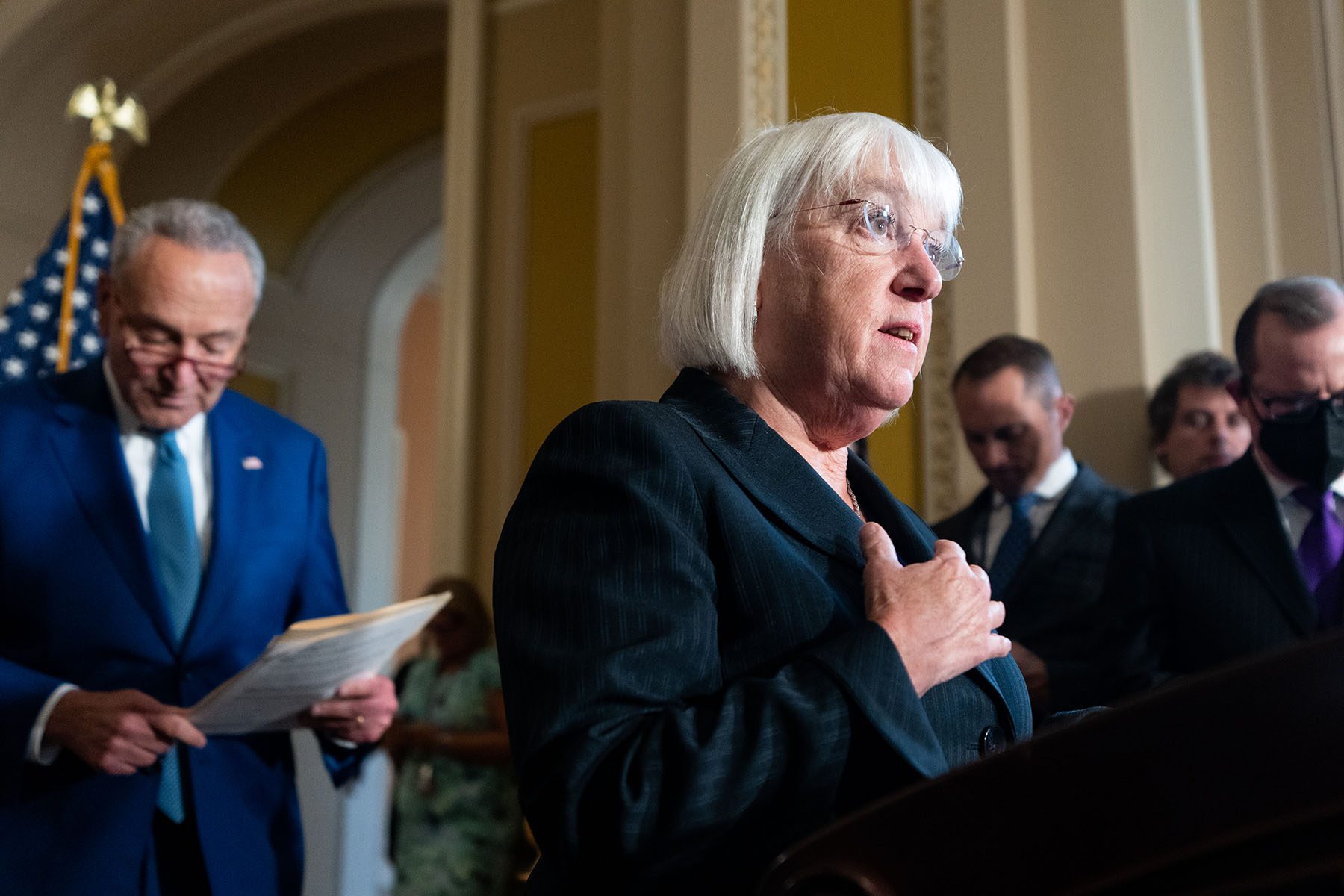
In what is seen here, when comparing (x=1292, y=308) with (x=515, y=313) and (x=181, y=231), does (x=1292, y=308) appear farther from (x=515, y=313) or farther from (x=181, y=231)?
(x=515, y=313)

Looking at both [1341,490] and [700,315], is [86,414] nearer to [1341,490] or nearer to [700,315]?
[700,315]

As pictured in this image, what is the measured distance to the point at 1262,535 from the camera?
2.63m

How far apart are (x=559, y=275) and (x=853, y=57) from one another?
1.98m

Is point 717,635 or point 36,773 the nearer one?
point 717,635

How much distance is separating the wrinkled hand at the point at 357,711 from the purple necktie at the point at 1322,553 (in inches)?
70.6

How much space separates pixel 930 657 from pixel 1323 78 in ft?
11.4

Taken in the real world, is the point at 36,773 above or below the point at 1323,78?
below

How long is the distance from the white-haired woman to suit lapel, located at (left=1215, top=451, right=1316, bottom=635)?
4.15 ft

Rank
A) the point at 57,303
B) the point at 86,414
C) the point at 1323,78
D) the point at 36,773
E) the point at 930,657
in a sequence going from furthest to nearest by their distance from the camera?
the point at 57,303 → the point at 1323,78 → the point at 86,414 → the point at 36,773 → the point at 930,657

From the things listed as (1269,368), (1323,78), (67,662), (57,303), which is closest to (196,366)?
(67,662)

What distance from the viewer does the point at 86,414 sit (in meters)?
2.46

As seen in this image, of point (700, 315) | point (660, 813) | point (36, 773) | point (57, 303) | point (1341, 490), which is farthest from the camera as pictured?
point (57, 303)

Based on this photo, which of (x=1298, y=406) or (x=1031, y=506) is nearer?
(x=1298, y=406)

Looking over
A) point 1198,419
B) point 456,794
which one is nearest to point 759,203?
point 1198,419
